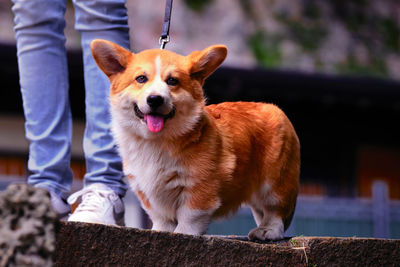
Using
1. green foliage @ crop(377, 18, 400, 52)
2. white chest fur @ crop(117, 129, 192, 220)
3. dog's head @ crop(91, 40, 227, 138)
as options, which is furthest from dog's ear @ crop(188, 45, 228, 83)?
green foliage @ crop(377, 18, 400, 52)

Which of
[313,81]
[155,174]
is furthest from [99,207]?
[313,81]

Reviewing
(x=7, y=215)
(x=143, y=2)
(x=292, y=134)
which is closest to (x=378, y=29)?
(x=143, y=2)

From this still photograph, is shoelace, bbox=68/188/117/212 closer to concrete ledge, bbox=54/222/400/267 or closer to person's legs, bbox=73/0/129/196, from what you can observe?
person's legs, bbox=73/0/129/196

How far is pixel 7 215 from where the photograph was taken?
132 centimetres

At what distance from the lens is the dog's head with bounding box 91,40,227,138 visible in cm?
198

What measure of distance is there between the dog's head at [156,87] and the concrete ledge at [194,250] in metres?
0.41

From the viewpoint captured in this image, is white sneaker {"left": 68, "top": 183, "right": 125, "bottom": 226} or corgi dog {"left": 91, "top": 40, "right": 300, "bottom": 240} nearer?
corgi dog {"left": 91, "top": 40, "right": 300, "bottom": 240}

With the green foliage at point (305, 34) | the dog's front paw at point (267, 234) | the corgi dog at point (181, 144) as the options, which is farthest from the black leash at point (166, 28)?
the green foliage at point (305, 34)

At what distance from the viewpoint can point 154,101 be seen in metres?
1.93

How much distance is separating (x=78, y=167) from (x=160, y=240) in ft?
21.2

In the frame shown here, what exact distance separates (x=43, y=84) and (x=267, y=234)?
1.10 metres

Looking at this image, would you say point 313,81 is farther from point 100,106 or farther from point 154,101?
point 154,101

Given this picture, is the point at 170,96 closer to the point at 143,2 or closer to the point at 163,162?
the point at 163,162

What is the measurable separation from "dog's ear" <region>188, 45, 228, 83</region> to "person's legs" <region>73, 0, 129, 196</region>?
47 cm
